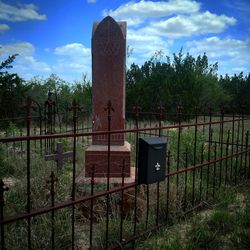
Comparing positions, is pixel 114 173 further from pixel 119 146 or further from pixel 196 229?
pixel 196 229

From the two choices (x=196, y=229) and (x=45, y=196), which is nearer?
(x=196, y=229)

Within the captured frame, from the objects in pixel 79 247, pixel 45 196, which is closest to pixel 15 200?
pixel 45 196

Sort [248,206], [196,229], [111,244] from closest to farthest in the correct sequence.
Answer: [111,244] < [196,229] < [248,206]

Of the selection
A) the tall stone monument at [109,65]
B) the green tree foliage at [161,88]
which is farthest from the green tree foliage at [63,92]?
the tall stone monument at [109,65]

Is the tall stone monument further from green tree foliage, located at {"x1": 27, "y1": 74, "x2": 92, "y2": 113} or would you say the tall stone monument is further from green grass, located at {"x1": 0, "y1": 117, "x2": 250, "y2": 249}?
green tree foliage, located at {"x1": 27, "y1": 74, "x2": 92, "y2": 113}

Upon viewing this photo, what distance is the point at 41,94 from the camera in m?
19.7

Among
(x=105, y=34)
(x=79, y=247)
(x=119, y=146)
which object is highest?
(x=105, y=34)

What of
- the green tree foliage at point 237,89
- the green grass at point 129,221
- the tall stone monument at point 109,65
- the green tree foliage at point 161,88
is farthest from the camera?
the green tree foliage at point 237,89

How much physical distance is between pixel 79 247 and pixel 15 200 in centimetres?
116

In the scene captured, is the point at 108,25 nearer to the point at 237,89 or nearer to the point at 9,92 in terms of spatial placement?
the point at 9,92

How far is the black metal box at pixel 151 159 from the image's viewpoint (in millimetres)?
3443

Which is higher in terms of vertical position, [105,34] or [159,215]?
[105,34]

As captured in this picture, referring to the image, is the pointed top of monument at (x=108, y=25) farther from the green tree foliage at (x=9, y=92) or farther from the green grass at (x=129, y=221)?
the green tree foliage at (x=9, y=92)

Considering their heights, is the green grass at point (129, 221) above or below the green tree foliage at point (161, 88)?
below
